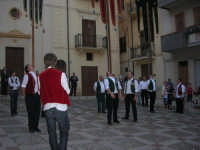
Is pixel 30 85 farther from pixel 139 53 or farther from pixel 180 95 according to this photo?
pixel 139 53

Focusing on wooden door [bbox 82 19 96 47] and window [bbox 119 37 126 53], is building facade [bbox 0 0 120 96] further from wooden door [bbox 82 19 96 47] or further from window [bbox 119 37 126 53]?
window [bbox 119 37 126 53]

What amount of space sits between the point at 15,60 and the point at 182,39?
13430mm

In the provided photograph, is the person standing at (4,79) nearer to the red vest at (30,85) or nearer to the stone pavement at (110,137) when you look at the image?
the stone pavement at (110,137)

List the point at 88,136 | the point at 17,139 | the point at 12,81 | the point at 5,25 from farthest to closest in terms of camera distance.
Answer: the point at 5,25 < the point at 12,81 < the point at 88,136 < the point at 17,139

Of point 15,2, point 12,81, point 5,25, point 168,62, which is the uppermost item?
point 15,2

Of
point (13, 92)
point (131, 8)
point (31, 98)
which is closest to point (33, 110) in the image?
point (31, 98)

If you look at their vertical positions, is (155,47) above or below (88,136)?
above

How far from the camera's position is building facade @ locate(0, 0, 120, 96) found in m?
18.4

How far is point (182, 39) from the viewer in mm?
16797

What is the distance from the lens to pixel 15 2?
18.7 meters

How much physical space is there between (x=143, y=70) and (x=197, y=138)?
53.9 ft

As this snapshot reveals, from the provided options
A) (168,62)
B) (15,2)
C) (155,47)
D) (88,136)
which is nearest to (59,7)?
(15,2)

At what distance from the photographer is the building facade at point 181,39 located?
16562 millimetres

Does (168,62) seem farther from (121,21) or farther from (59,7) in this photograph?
(59,7)
